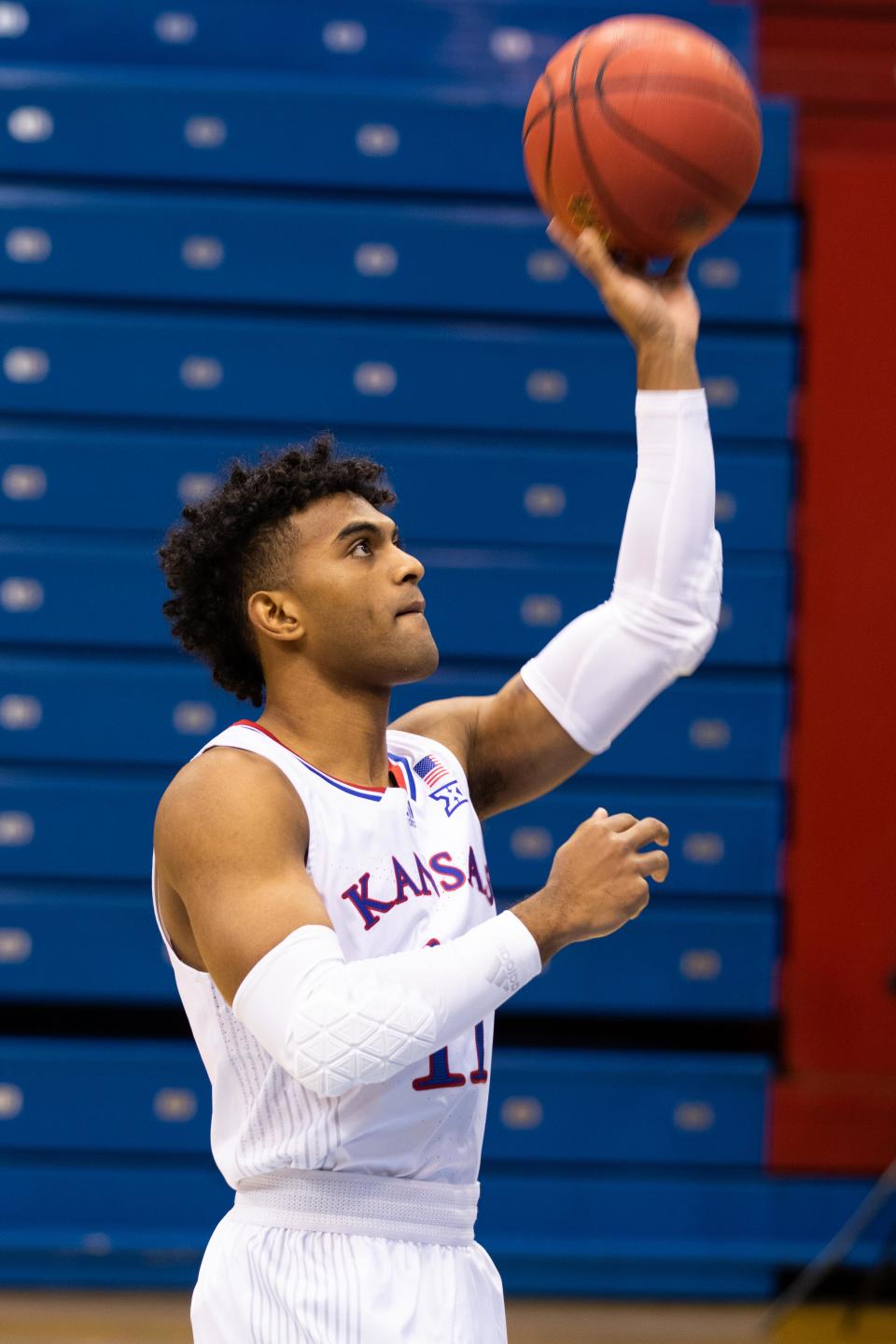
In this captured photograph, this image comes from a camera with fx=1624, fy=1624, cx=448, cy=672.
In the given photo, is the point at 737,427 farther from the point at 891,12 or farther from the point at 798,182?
the point at 891,12

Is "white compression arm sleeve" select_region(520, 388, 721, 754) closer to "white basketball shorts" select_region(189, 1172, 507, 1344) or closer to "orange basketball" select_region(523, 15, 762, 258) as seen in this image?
"orange basketball" select_region(523, 15, 762, 258)

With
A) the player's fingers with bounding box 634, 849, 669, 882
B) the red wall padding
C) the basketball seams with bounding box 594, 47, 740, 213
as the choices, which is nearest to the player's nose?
the player's fingers with bounding box 634, 849, 669, 882

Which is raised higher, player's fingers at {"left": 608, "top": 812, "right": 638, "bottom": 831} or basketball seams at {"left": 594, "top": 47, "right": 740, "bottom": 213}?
basketball seams at {"left": 594, "top": 47, "right": 740, "bottom": 213}

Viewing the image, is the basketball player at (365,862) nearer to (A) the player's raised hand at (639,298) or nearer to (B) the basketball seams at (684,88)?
(A) the player's raised hand at (639,298)

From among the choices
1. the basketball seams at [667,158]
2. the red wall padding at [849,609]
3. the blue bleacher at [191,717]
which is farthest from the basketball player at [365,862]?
the red wall padding at [849,609]

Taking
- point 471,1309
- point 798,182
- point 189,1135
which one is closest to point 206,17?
point 798,182

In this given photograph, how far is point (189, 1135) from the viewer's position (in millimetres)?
4176

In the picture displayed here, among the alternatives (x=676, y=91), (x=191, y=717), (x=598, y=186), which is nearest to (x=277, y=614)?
(x=598, y=186)

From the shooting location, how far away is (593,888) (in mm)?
1682

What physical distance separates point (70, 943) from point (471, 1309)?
2.60 m

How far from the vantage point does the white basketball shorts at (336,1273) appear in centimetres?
173

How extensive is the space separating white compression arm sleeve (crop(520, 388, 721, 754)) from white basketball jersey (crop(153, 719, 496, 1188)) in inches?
12.4

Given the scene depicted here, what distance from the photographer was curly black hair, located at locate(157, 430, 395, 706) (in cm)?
199

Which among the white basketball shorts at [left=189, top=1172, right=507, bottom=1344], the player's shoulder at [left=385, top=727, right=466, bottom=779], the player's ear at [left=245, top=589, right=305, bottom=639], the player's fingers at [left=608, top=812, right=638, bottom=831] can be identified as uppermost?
the player's ear at [left=245, top=589, right=305, bottom=639]
